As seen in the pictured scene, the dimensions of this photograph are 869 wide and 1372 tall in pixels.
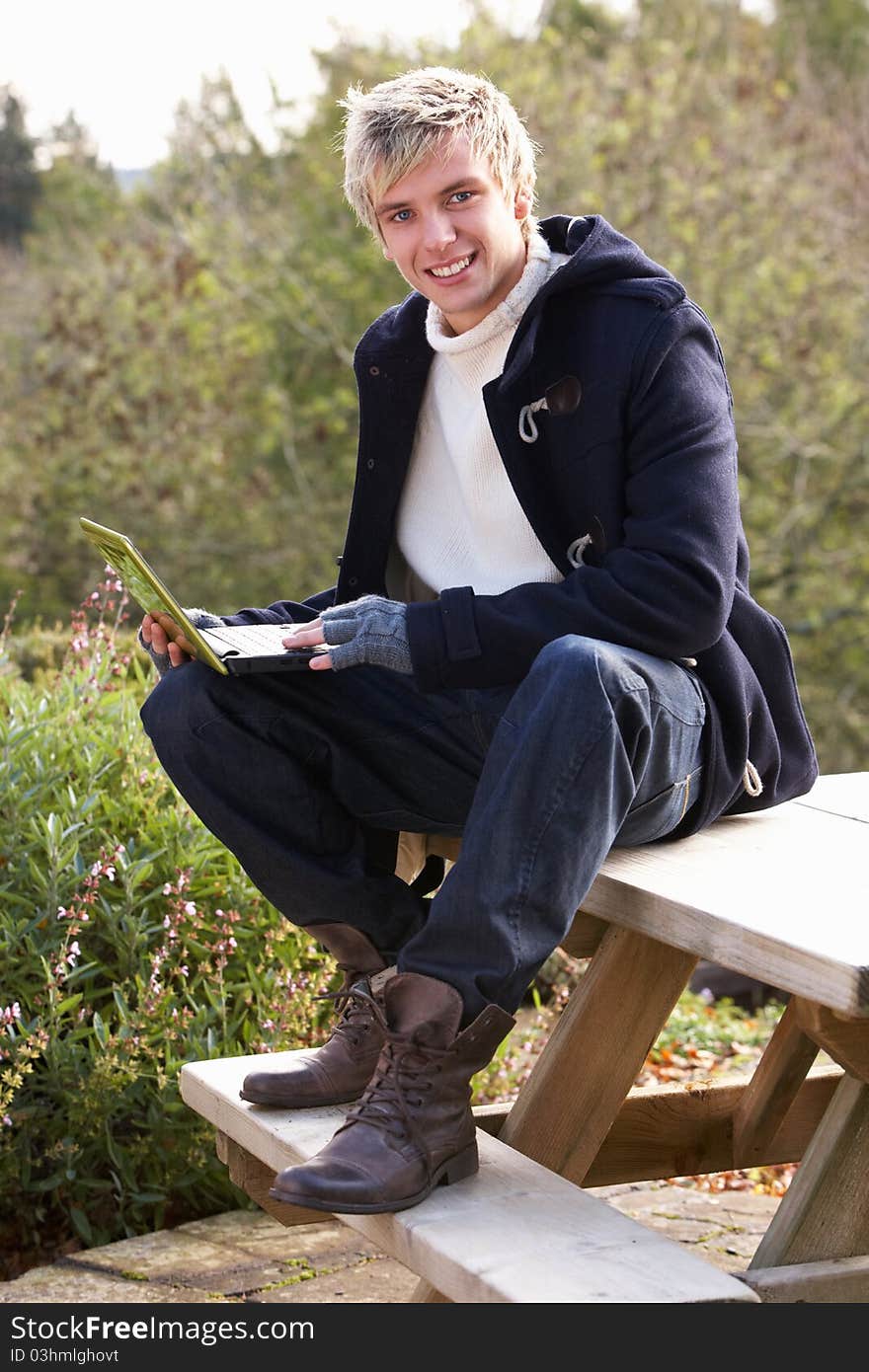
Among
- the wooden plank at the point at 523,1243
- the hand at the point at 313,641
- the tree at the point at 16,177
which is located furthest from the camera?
the tree at the point at 16,177

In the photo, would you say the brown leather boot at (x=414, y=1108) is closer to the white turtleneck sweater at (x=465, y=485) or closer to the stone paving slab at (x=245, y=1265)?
the stone paving slab at (x=245, y=1265)

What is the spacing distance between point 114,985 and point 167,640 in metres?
0.80

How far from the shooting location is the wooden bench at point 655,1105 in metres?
1.78

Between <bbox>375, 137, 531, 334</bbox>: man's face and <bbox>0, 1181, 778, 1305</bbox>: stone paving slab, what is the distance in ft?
4.80

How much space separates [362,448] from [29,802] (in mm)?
1023

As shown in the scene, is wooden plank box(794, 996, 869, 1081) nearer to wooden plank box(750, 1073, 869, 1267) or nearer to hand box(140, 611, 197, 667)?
wooden plank box(750, 1073, 869, 1267)

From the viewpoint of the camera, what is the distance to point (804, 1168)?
82.6 inches

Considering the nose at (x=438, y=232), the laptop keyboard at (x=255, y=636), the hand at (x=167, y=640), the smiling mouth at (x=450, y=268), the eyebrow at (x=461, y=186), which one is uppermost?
Answer: the eyebrow at (x=461, y=186)

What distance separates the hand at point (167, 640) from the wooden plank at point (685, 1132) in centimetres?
101

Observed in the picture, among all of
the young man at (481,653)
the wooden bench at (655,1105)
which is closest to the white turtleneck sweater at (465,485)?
the young man at (481,653)

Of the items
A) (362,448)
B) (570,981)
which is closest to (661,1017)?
(362,448)

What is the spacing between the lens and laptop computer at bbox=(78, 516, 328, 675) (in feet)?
7.52

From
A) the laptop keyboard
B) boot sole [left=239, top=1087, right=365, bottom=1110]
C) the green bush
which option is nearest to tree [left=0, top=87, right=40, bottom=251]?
the green bush
